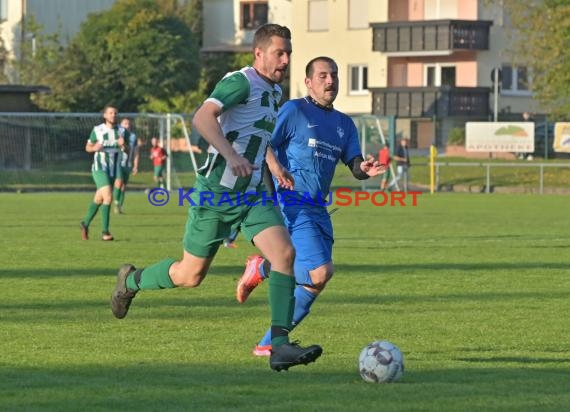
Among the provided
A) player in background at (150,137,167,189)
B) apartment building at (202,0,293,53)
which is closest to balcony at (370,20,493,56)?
apartment building at (202,0,293,53)

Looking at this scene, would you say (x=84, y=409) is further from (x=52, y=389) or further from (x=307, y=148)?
(x=307, y=148)

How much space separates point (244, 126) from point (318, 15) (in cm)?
5776

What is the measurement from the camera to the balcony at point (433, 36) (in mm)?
59438

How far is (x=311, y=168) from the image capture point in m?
9.66

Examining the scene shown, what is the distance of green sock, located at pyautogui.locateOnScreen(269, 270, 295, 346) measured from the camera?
8414 mm

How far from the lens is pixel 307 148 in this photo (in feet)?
31.7

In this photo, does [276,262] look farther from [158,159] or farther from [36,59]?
[36,59]

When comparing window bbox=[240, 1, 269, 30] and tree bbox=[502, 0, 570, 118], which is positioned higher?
window bbox=[240, 1, 269, 30]

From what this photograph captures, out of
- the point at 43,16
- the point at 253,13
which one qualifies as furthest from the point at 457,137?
the point at 43,16

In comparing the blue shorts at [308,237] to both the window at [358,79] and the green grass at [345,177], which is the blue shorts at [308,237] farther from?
the window at [358,79]

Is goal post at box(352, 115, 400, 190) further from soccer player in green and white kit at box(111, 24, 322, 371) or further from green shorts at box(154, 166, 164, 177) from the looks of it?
soccer player in green and white kit at box(111, 24, 322, 371)

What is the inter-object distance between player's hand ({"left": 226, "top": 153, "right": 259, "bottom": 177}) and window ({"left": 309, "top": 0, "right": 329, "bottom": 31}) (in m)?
57.8

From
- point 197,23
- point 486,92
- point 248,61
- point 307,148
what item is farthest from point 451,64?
point 307,148

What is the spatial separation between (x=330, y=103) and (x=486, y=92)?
50.6m
